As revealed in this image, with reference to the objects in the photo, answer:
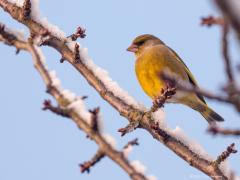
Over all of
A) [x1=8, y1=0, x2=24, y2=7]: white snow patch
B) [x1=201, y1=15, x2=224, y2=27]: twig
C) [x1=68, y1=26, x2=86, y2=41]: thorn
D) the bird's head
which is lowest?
[x1=201, y1=15, x2=224, y2=27]: twig

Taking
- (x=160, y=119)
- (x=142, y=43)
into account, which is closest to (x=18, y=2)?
(x=160, y=119)

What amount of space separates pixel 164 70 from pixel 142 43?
153cm

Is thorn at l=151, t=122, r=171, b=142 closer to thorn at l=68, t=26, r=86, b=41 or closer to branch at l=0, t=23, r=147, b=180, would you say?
thorn at l=68, t=26, r=86, b=41

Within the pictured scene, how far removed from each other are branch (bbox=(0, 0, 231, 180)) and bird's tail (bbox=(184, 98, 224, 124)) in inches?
93.5

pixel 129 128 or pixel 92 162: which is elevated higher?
pixel 129 128

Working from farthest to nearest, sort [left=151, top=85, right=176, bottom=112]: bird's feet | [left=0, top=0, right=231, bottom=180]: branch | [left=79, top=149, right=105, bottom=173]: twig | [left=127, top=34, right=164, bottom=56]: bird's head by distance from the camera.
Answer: [left=127, top=34, right=164, bottom=56]: bird's head
[left=0, top=0, right=231, bottom=180]: branch
[left=151, top=85, right=176, bottom=112]: bird's feet
[left=79, top=149, right=105, bottom=173]: twig

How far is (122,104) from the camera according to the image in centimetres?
313

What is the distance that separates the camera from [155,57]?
576 centimetres

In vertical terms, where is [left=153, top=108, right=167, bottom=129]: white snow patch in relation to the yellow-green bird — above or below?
below

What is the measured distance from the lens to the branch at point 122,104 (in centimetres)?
285

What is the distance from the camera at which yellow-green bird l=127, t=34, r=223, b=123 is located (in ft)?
17.7

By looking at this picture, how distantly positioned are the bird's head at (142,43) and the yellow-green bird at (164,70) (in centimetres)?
19

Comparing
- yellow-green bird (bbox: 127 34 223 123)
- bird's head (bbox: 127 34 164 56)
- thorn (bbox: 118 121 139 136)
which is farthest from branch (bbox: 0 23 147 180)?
bird's head (bbox: 127 34 164 56)

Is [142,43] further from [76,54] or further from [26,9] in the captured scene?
[76,54]
